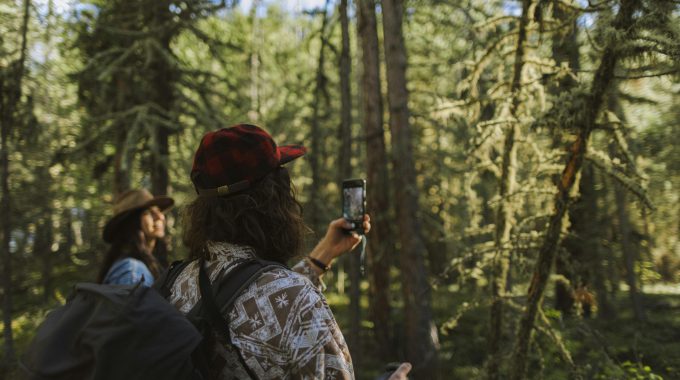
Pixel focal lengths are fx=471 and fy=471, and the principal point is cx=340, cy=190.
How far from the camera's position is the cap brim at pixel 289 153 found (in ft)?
6.38

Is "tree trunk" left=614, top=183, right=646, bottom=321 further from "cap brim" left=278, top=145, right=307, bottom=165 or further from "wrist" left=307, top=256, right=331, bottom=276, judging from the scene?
"cap brim" left=278, top=145, right=307, bottom=165

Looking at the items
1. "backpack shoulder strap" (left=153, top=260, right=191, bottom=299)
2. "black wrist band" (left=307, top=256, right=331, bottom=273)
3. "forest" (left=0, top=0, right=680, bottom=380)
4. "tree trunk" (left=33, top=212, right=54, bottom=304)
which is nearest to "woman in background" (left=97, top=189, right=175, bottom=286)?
"forest" (left=0, top=0, right=680, bottom=380)

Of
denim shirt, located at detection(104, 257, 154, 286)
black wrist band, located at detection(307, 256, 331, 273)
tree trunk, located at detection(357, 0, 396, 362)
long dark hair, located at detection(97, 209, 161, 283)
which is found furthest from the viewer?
tree trunk, located at detection(357, 0, 396, 362)

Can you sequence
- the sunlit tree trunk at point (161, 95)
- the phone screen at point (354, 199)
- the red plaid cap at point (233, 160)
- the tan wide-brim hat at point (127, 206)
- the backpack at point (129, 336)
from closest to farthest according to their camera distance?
the backpack at point (129, 336) < the red plaid cap at point (233, 160) < the phone screen at point (354, 199) < the tan wide-brim hat at point (127, 206) < the sunlit tree trunk at point (161, 95)

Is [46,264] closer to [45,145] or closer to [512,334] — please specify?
[45,145]

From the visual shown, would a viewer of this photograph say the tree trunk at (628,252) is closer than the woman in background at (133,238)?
No

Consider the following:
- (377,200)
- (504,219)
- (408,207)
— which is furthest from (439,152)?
(504,219)

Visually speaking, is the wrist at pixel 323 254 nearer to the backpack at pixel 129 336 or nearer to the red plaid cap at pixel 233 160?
the red plaid cap at pixel 233 160

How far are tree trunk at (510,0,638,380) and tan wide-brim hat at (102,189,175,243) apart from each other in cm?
328

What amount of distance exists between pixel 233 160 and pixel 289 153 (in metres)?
0.28

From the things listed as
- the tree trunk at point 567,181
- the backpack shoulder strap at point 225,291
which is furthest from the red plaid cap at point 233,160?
the tree trunk at point 567,181

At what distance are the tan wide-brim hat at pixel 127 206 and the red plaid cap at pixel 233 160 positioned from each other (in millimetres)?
2634

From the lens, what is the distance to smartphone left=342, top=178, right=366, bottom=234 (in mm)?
2457

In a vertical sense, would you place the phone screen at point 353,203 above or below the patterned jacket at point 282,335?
above
